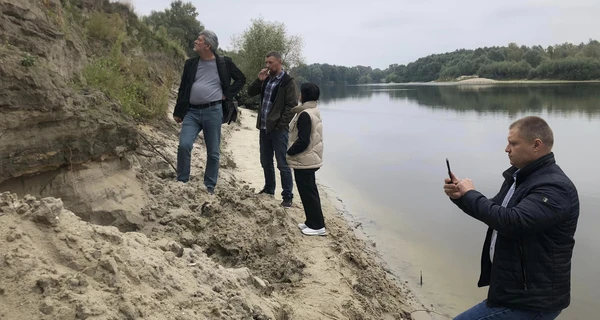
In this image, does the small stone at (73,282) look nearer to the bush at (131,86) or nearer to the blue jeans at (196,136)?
the blue jeans at (196,136)

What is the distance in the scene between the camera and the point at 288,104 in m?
5.62

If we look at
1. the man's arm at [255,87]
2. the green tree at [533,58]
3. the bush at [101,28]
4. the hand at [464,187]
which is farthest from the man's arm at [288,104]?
the green tree at [533,58]

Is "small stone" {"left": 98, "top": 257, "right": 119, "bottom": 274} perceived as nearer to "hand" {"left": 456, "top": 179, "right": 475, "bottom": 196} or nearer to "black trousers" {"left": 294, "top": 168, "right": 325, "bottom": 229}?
"hand" {"left": 456, "top": 179, "right": 475, "bottom": 196}

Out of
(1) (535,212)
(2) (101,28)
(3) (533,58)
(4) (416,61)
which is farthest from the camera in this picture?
(4) (416,61)

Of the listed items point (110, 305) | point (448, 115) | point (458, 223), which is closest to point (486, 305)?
point (110, 305)

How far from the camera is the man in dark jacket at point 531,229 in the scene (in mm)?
2326

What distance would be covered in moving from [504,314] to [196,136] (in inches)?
157

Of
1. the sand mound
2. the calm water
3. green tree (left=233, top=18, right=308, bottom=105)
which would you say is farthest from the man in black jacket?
green tree (left=233, top=18, right=308, bottom=105)

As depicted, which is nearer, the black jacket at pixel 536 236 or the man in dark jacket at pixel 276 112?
the black jacket at pixel 536 236

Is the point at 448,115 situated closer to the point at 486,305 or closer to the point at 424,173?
the point at 424,173

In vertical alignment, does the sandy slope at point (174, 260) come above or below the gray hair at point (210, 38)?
below

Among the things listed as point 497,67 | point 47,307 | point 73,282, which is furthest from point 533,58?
point 47,307

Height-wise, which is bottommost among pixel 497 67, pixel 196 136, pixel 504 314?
pixel 504 314

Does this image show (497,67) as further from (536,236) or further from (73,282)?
(73,282)
